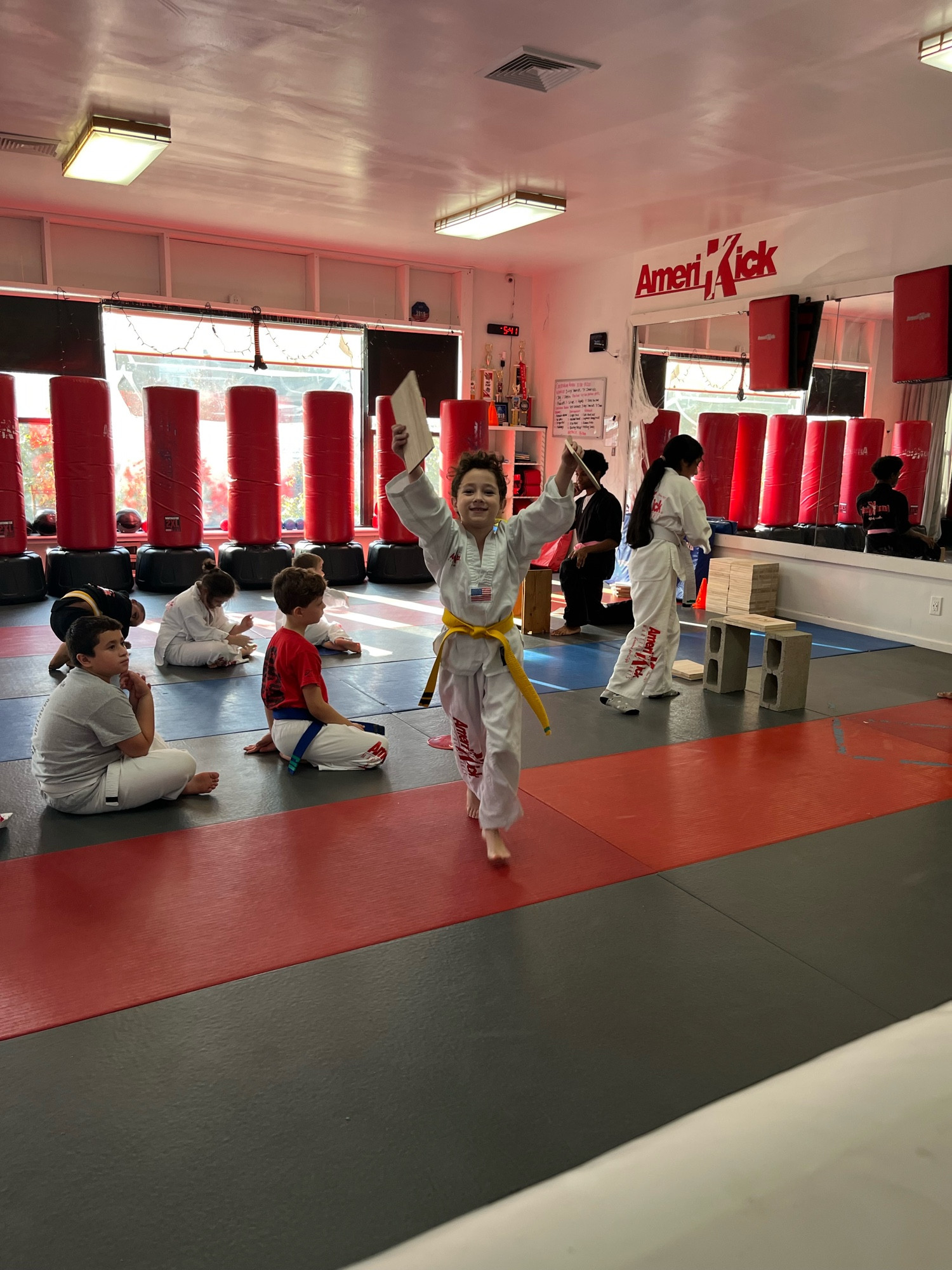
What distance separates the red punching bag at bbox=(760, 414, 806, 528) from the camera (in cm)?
845

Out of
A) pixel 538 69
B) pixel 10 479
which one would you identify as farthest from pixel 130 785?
pixel 10 479

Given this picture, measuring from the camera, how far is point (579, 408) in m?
11.2

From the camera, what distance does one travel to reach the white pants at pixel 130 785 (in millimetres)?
3713

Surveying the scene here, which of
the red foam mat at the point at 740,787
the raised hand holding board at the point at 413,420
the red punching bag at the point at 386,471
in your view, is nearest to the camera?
the raised hand holding board at the point at 413,420

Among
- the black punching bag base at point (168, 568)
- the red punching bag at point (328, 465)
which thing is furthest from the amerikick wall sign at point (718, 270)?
the black punching bag base at point (168, 568)

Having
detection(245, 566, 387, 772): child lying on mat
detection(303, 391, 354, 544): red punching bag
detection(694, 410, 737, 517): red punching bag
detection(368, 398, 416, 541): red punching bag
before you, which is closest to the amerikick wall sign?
detection(694, 410, 737, 517): red punching bag

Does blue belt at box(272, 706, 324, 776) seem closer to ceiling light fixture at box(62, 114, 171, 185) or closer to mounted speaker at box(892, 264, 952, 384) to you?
ceiling light fixture at box(62, 114, 171, 185)

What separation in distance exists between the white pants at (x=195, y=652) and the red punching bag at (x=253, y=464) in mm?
3711

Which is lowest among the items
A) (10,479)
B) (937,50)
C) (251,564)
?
(251,564)

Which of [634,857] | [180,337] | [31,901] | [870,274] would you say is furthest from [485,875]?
[180,337]

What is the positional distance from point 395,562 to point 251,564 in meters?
1.60

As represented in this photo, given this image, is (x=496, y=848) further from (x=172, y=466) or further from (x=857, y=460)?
(x=172, y=466)

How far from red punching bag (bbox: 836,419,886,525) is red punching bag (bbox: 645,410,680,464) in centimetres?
243

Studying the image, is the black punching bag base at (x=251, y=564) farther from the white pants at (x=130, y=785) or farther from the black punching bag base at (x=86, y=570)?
the white pants at (x=130, y=785)
